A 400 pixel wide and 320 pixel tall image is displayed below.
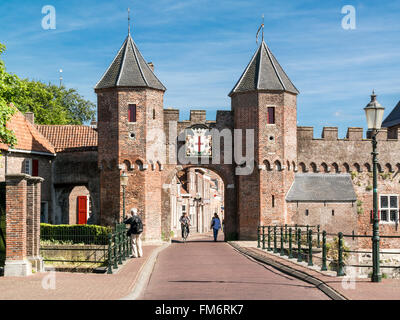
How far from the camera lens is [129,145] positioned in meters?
32.0

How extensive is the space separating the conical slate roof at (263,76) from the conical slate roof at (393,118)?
909cm

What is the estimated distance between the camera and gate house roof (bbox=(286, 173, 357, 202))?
111ft

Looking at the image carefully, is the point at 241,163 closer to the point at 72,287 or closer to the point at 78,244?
the point at 78,244

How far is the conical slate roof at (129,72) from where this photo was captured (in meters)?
32.3

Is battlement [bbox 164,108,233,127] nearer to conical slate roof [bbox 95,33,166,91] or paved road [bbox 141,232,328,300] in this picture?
conical slate roof [bbox 95,33,166,91]

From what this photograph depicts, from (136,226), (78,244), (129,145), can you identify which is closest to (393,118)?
(129,145)

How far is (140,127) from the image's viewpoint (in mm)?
32000

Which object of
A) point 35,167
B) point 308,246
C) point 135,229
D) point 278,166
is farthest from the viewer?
point 35,167

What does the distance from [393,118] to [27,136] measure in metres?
23.8

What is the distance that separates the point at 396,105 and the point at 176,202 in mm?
17872

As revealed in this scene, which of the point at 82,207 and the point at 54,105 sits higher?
the point at 54,105

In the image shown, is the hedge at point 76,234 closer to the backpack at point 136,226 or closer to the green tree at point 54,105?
the backpack at point 136,226
